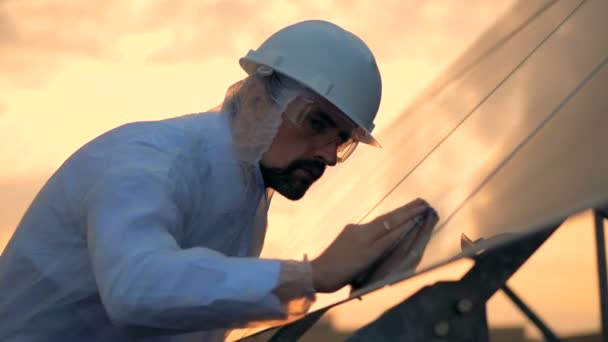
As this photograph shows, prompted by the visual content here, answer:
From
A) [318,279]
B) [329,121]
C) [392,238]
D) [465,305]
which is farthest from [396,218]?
[329,121]

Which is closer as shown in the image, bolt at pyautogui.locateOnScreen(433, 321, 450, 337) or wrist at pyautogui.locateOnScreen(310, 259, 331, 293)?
bolt at pyautogui.locateOnScreen(433, 321, 450, 337)

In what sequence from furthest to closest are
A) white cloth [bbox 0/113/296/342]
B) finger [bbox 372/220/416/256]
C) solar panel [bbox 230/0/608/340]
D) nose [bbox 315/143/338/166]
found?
1. nose [bbox 315/143/338/166]
2. finger [bbox 372/220/416/256]
3. white cloth [bbox 0/113/296/342]
4. solar panel [bbox 230/0/608/340]

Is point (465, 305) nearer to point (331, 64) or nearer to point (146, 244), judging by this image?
point (146, 244)

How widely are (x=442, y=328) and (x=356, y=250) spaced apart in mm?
286

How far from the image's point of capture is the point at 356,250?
2480 millimetres

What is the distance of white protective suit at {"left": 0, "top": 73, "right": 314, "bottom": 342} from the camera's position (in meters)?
2.39

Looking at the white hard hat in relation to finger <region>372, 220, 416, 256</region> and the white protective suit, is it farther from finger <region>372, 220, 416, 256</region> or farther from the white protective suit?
finger <region>372, 220, 416, 256</region>

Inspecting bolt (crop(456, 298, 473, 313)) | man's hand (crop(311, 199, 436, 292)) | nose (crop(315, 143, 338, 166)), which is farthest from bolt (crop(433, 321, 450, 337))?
nose (crop(315, 143, 338, 166))

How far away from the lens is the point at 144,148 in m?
2.72

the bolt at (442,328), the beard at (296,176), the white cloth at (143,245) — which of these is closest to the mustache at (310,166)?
the beard at (296,176)

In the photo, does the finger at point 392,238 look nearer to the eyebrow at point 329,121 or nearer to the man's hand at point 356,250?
the man's hand at point 356,250

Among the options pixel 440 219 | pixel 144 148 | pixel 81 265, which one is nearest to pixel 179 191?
pixel 144 148

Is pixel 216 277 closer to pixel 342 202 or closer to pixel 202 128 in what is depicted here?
pixel 202 128

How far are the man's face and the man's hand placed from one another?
540 millimetres
